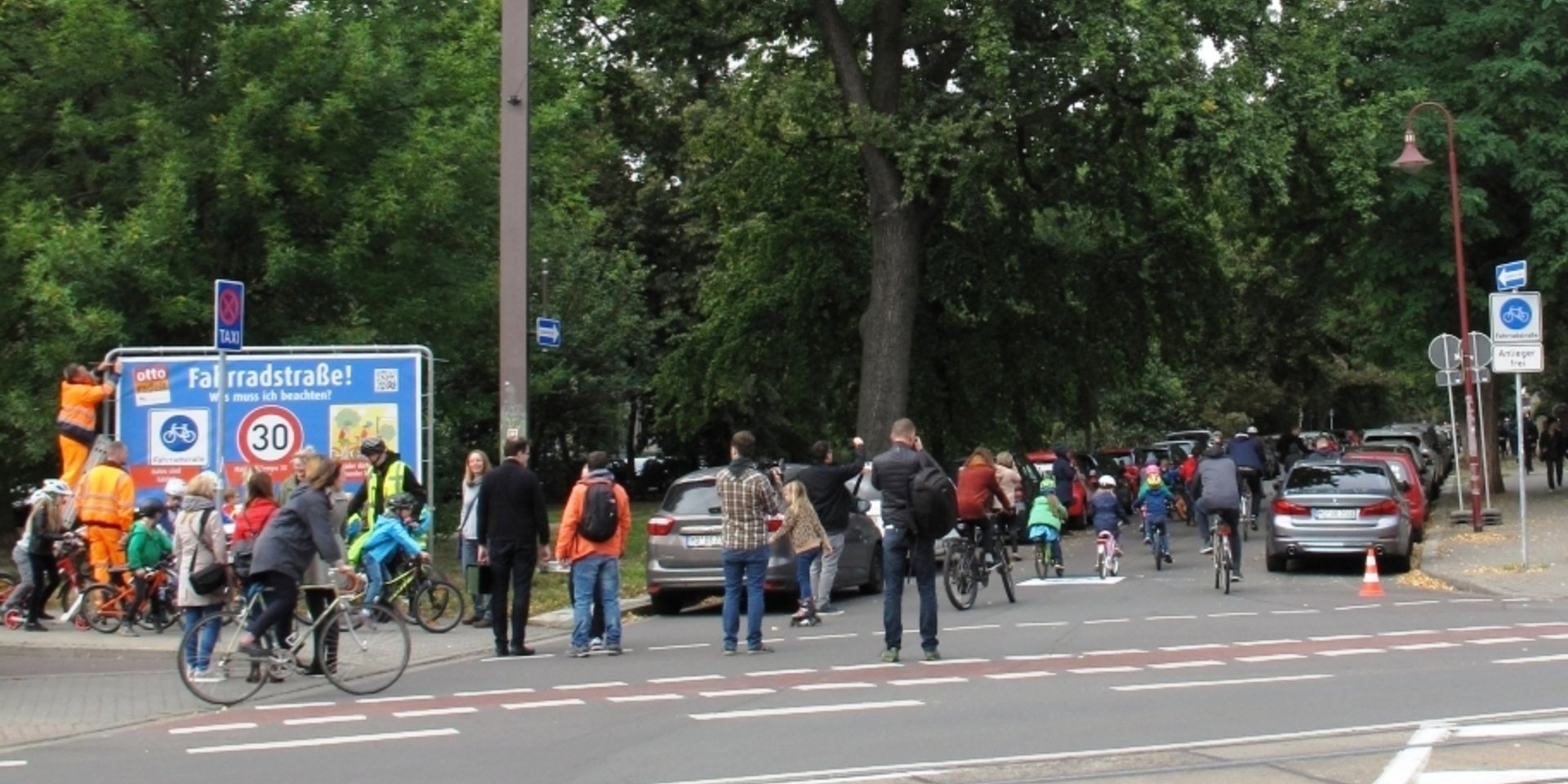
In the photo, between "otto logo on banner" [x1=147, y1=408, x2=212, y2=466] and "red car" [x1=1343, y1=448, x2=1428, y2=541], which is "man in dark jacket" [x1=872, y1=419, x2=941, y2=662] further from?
"red car" [x1=1343, y1=448, x2=1428, y2=541]

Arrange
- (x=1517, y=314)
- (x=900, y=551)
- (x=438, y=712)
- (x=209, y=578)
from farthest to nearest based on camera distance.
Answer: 1. (x=1517, y=314)
2. (x=900, y=551)
3. (x=209, y=578)
4. (x=438, y=712)

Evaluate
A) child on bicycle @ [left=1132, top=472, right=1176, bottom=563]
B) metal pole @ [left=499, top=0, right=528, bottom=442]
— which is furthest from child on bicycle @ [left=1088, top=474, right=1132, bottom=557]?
metal pole @ [left=499, top=0, right=528, bottom=442]

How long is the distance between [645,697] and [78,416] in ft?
31.9

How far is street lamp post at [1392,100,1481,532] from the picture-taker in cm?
2839

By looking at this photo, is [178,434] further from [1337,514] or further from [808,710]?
[1337,514]

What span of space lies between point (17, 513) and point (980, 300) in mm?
17200

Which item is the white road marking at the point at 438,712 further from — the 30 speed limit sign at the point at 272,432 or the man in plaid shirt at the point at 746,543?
the 30 speed limit sign at the point at 272,432

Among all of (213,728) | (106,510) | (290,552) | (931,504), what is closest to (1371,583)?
(931,504)

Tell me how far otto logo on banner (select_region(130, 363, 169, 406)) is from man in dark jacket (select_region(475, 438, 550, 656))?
6620 mm

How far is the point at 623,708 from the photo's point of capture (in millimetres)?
11867

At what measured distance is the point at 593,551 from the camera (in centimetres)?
1527

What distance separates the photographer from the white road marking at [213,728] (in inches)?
451

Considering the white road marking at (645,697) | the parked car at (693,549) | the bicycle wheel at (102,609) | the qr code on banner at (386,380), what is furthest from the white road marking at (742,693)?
Answer: the qr code on banner at (386,380)

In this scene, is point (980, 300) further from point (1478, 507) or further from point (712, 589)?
point (712, 589)
